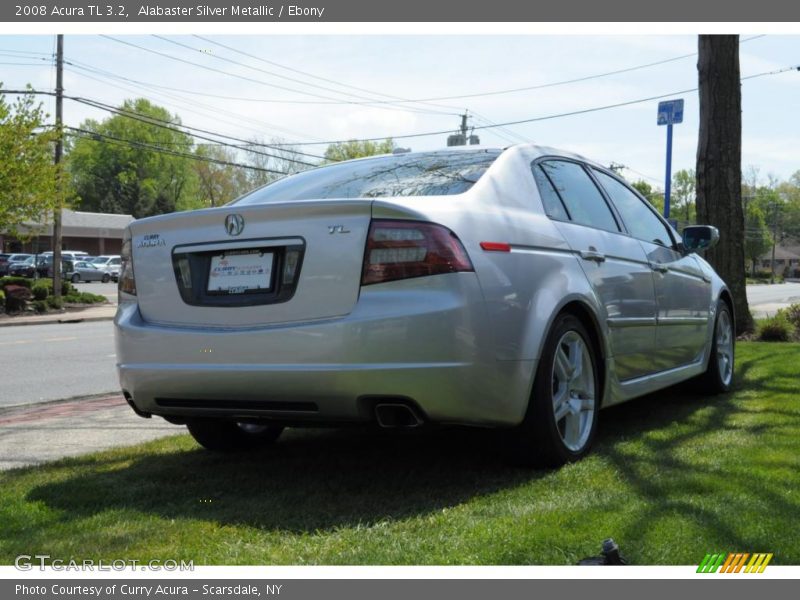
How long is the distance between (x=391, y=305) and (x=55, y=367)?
867cm

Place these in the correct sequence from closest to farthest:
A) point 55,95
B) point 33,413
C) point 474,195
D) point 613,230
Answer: point 474,195 < point 613,230 < point 33,413 < point 55,95

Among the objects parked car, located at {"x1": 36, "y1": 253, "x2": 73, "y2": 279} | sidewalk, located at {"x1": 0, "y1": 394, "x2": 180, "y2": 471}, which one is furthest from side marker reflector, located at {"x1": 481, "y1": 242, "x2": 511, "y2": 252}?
parked car, located at {"x1": 36, "y1": 253, "x2": 73, "y2": 279}

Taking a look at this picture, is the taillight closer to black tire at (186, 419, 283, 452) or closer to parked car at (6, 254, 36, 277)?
black tire at (186, 419, 283, 452)

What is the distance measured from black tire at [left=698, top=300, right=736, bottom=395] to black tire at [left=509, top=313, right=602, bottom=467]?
222cm

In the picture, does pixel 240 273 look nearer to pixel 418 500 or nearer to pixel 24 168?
pixel 418 500

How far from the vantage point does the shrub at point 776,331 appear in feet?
35.6

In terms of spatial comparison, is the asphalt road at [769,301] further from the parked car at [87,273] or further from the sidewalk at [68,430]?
the parked car at [87,273]

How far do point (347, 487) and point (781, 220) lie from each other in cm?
14514

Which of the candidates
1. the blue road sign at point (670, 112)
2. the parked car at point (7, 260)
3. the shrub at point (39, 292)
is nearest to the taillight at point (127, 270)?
the blue road sign at point (670, 112)

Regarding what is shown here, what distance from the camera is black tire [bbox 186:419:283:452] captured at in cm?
492

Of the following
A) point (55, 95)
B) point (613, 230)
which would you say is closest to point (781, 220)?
point (55, 95)

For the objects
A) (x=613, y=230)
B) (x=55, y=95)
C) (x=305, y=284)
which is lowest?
(x=305, y=284)

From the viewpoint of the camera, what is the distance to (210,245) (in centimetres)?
400

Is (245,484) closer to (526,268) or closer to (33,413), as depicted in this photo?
(526,268)
